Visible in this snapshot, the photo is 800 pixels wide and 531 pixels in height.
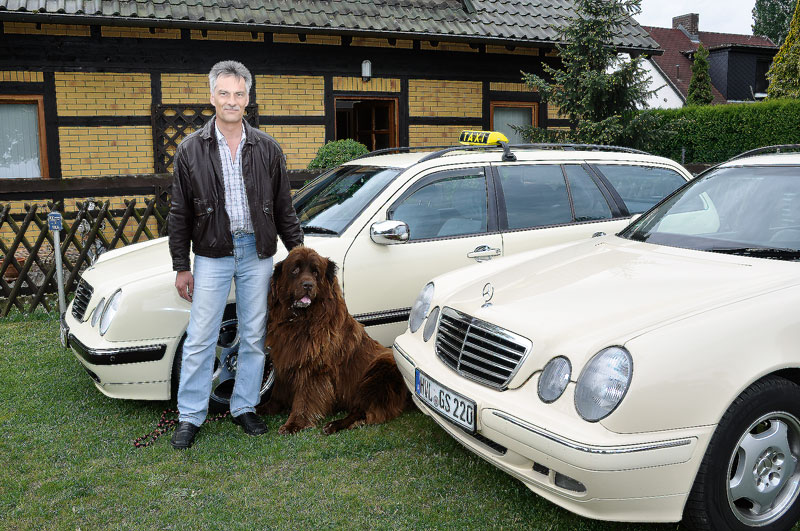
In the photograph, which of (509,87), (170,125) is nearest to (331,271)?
(170,125)

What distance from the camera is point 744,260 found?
10.7 ft

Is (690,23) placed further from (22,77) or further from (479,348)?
(479,348)

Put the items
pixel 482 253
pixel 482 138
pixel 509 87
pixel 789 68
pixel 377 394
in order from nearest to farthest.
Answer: pixel 377 394
pixel 482 253
pixel 482 138
pixel 509 87
pixel 789 68

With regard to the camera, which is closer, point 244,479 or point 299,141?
point 244,479

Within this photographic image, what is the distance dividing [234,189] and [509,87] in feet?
33.1

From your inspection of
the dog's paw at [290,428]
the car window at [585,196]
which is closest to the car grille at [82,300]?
the dog's paw at [290,428]

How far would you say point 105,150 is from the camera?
1045 centimetres

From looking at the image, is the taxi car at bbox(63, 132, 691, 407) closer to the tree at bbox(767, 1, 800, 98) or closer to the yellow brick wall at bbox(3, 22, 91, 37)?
the yellow brick wall at bbox(3, 22, 91, 37)

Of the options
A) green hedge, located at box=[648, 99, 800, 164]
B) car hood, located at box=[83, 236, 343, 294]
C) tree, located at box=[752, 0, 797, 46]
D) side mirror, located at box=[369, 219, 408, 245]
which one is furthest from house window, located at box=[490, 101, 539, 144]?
tree, located at box=[752, 0, 797, 46]

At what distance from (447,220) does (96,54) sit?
7.67 metres

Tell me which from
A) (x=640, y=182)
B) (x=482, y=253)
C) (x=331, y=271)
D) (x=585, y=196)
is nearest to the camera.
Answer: (x=331, y=271)

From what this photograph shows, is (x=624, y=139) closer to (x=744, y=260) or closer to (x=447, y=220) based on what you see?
(x=447, y=220)

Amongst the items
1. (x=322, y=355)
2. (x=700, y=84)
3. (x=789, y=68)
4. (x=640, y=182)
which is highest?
(x=700, y=84)

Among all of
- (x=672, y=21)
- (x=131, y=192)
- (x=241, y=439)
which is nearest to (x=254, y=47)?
(x=131, y=192)
